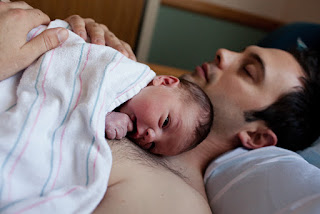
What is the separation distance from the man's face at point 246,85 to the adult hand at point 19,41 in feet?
1.94

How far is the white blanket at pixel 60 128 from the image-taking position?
563 mm

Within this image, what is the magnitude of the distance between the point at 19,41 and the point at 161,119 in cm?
41

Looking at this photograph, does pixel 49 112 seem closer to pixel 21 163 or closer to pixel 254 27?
pixel 21 163

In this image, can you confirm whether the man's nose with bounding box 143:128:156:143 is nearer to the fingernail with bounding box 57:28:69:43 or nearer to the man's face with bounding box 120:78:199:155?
the man's face with bounding box 120:78:199:155

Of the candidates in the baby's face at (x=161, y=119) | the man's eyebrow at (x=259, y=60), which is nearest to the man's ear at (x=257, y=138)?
the man's eyebrow at (x=259, y=60)

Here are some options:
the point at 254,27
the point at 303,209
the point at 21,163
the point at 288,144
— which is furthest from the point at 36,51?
the point at 254,27

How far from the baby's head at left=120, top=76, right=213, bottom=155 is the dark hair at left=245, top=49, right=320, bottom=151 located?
31 centimetres

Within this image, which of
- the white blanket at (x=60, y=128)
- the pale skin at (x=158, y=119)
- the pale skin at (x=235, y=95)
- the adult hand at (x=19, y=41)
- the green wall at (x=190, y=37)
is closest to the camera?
the white blanket at (x=60, y=128)

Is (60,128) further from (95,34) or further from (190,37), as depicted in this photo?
(190,37)

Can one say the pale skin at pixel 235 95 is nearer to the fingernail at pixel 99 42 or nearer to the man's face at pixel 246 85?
the man's face at pixel 246 85

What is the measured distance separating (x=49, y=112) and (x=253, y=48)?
864 mm

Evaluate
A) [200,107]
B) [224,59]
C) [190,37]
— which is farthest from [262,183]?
[190,37]

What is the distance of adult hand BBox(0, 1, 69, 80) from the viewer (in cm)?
70

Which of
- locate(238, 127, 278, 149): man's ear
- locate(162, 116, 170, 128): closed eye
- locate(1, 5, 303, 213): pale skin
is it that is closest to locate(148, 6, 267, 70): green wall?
locate(1, 5, 303, 213): pale skin
